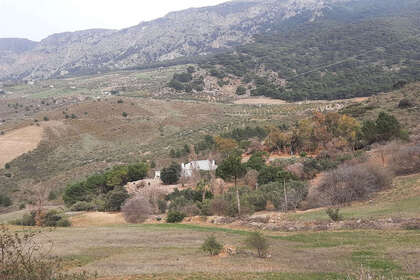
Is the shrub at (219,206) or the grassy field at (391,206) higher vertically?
the grassy field at (391,206)

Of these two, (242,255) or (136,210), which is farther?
(136,210)

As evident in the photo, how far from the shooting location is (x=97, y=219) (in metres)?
31.6

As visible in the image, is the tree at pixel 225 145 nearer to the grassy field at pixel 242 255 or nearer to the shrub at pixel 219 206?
the shrub at pixel 219 206

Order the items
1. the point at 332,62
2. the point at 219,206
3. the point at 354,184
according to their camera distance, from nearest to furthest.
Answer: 1. the point at 354,184
2. the point at 219,206
3. the point at 332,62

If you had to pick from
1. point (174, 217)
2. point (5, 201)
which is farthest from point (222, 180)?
point (5, 201)

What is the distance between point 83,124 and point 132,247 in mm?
66609

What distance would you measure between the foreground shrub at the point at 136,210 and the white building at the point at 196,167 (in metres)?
11.3

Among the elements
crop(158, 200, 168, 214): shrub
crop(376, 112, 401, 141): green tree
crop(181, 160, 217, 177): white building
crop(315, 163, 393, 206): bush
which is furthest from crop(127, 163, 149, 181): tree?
crop(376, 112, 401, 141): green tree

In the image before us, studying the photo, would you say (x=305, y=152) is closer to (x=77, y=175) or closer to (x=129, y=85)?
(x=77, y=175)

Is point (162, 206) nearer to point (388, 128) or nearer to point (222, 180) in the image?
point (222, 180)

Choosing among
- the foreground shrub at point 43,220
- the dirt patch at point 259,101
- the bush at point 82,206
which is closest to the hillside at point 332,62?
the dirt patch at point 259,101

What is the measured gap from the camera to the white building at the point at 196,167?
4228 centimetres

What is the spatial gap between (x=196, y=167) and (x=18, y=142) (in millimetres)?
44605

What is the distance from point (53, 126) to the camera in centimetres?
7550
